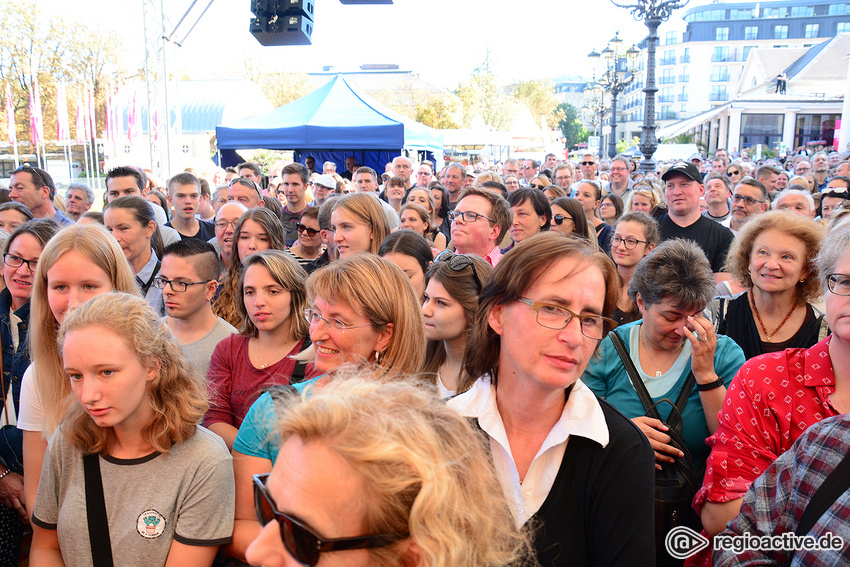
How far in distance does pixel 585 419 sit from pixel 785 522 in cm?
56

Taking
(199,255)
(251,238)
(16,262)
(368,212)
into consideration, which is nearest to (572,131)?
(368,212)

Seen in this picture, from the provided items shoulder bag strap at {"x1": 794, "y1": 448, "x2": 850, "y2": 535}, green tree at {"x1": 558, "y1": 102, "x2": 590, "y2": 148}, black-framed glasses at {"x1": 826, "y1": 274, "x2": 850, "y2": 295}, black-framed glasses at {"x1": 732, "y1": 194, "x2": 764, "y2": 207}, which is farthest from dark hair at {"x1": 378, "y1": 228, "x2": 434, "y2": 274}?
green tree at {"x1": 558, "y1": 102, "x2": 590, "y2": 148}

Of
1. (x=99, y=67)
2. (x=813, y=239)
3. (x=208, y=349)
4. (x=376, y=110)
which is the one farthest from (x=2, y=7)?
(x=813, y=239)

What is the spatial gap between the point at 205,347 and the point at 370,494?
7.73 feet

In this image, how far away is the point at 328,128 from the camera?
42.2ft

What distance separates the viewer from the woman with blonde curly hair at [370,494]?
1137mm

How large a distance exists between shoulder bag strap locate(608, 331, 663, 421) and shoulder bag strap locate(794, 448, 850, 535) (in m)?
0.99

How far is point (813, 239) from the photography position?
3205mm

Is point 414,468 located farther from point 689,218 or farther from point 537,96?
point 537,96

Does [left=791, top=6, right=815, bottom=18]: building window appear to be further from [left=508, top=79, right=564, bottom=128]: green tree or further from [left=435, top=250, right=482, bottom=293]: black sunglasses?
[left=435, top=250, right=482, bottom=293]: black sunglasses

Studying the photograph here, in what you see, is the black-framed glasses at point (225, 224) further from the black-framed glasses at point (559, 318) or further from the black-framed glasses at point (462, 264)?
the black-framed glasses at point (559, 318)

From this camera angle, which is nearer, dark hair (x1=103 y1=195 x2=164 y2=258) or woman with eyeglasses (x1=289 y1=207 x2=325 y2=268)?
dark hair (x1=103 y1=195 x2=164 y2=258)

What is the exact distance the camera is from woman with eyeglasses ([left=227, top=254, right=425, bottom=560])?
213 centimetres

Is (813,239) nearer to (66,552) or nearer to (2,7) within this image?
(66,552)
